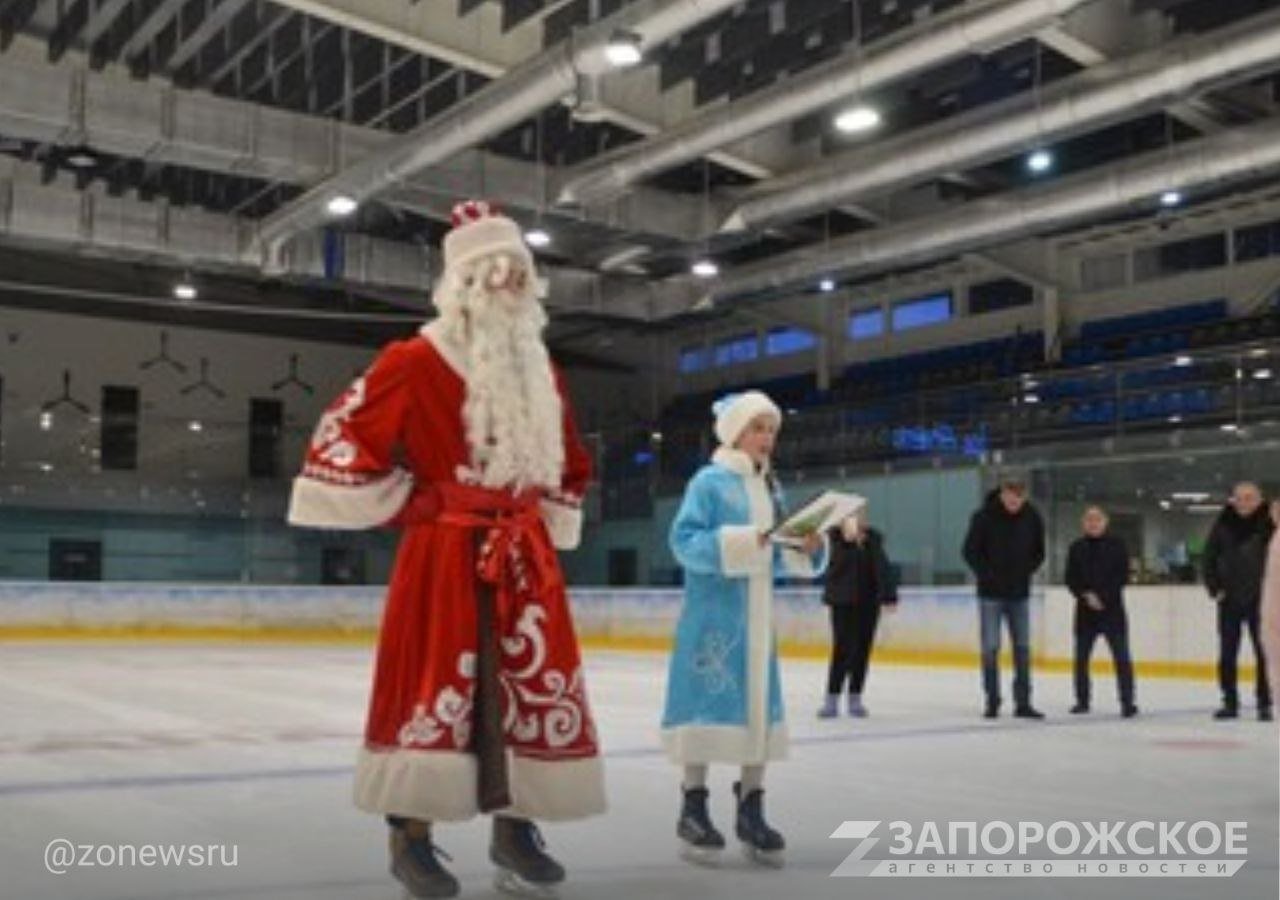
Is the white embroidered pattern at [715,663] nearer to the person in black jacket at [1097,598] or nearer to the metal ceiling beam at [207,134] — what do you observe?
the person in black jacket at [1097,598]

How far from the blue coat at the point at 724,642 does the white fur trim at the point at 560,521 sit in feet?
1.56

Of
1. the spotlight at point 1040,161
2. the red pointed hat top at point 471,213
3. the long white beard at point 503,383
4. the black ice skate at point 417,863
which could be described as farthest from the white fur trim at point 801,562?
the spotlight at point 1040,161

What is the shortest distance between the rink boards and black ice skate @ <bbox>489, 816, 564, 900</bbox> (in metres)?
11.2

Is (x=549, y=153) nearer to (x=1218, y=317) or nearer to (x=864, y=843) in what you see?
(x=1218, y=317)

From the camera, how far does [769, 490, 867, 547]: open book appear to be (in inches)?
158

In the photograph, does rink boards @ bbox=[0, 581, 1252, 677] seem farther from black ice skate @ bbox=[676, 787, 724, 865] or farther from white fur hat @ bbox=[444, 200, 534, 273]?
white fur hat @ bbox=[444, 200, 534, 273]

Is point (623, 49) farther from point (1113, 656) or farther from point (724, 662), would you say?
point (724, 662)

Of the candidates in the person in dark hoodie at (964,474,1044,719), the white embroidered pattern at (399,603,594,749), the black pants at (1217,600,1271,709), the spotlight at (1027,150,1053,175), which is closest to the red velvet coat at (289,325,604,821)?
the white embroidered pattern at (399,603,594,749)

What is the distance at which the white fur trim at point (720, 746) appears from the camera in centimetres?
399

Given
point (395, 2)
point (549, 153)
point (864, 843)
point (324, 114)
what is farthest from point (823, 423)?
point (864, 843)

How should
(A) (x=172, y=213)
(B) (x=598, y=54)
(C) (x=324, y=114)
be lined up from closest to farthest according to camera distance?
1. (B) (x=598, y=54)
2. (C) (x=324, y=114)
3. (A) (x=172, y=213)

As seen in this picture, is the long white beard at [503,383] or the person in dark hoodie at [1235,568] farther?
the person in dark hoodie at [1235,568]

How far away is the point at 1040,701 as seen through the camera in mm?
10344

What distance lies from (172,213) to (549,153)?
4.78 metres
